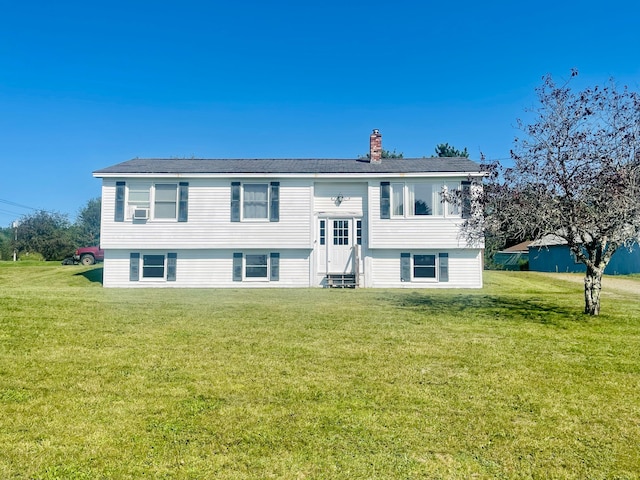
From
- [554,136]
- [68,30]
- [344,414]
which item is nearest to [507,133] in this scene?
[554,136]

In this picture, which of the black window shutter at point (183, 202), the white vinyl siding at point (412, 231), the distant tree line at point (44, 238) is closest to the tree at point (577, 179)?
the white vinyl siding at point (412, 231)

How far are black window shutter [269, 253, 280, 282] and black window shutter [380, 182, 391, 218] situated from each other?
478cm

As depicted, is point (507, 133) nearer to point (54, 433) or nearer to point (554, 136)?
point (554, 136)

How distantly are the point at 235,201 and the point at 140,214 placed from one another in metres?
3.95

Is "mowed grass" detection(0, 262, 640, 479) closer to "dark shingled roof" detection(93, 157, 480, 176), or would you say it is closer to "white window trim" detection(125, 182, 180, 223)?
"white window trim" detection(125, 182, 180, 223)

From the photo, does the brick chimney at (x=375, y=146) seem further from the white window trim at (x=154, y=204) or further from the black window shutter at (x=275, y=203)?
the white window trim at (x=154, y=204)

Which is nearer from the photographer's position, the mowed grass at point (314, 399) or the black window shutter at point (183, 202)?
the mowed grass at point (314, 399)

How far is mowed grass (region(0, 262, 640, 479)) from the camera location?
10.5 feet

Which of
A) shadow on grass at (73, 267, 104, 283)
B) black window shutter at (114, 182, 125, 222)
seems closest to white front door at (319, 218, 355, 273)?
black window shutter at (114, 182, 125, 222)

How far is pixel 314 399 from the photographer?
4.43 meters

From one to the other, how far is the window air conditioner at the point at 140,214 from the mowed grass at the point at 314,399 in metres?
10.2

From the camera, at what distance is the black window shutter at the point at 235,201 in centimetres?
1872

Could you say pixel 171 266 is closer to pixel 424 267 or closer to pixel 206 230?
pixel 206 230

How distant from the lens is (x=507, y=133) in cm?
1106
